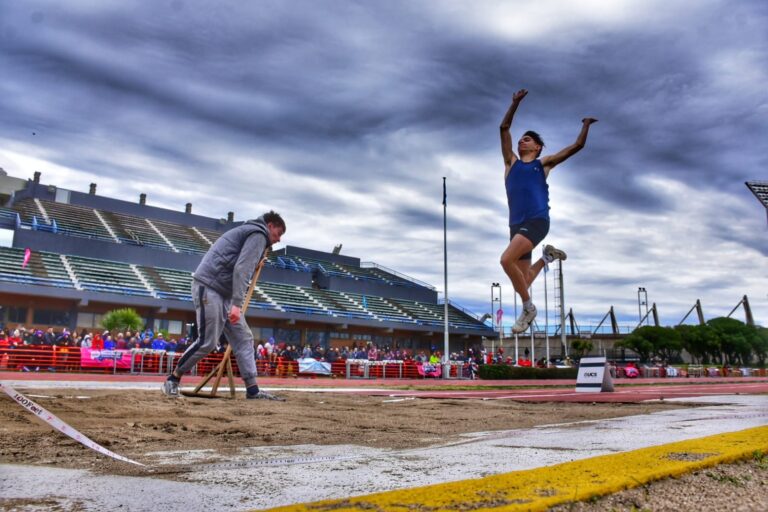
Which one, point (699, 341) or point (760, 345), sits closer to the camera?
point (699, 341)

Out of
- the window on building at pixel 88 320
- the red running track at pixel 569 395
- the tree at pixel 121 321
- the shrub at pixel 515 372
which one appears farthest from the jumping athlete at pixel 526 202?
the window on building at pixel 88 320

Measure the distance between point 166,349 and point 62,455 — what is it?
19.9 meters

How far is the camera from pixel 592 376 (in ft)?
43.2

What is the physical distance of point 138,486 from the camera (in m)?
2.33

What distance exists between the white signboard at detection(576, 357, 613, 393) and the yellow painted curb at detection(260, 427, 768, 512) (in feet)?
→ 34.9

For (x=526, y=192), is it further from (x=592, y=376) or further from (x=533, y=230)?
(x=592, y=376)

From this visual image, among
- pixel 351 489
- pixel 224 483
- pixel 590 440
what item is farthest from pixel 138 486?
pixel 590 440

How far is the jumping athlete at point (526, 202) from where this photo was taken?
5480mm

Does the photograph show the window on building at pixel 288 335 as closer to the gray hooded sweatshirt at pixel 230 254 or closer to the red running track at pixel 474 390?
the red running track at pixel 474 390

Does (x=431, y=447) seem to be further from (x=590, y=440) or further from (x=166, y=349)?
(x=166, y=349)

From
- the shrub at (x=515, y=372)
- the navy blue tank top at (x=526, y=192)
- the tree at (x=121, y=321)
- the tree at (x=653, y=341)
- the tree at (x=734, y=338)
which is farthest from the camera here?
the tree at (x=734, y=338)

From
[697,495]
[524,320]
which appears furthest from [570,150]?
[697,495]

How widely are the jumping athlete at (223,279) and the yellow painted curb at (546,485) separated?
16.6 ft

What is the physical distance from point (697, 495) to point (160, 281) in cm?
3560
